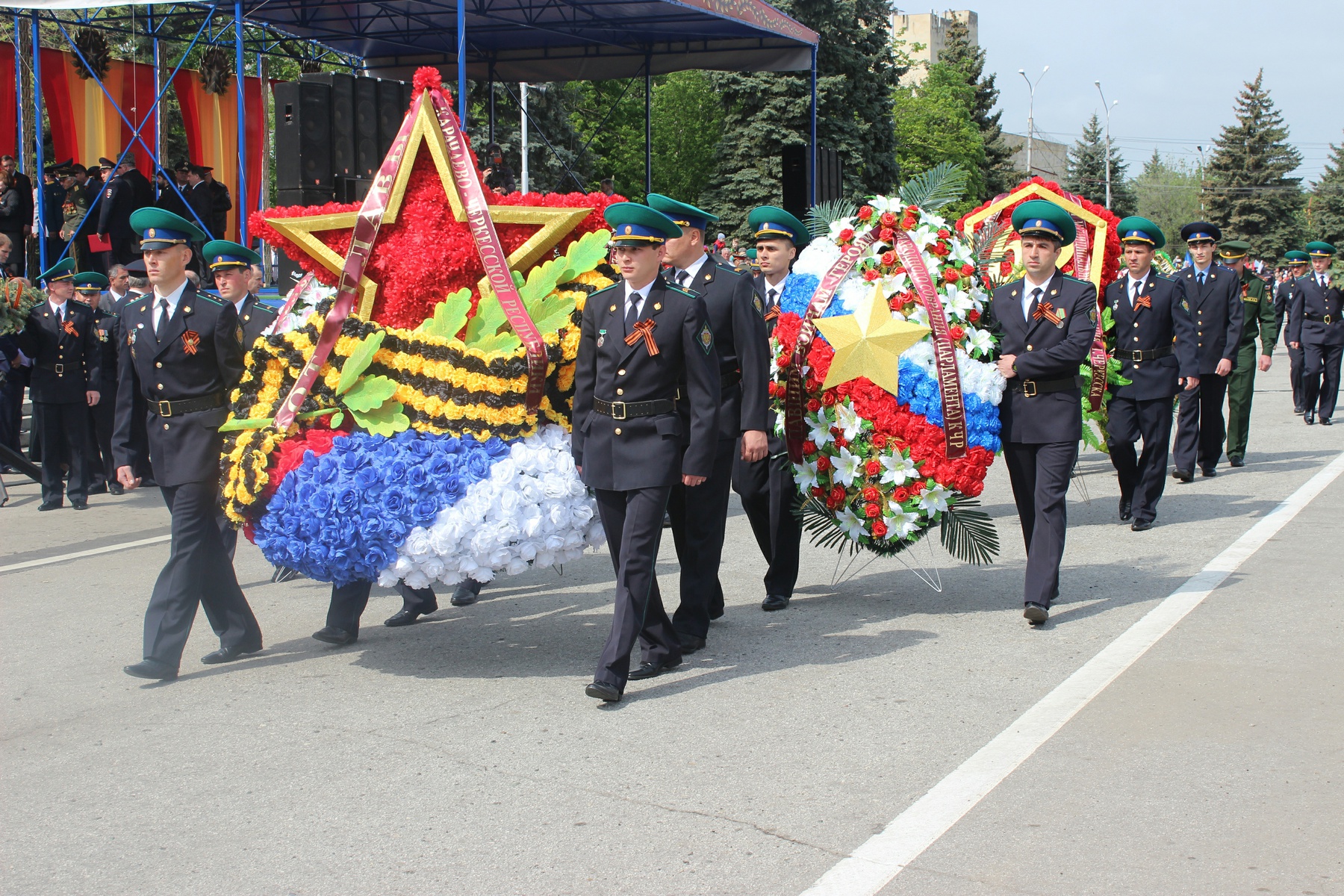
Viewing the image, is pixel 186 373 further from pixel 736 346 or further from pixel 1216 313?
pixel 1216 313

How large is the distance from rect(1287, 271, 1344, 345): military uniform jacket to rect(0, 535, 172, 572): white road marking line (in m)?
13.0

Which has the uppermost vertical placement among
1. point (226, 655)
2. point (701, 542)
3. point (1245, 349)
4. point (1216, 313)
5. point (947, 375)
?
point (1216, 313)

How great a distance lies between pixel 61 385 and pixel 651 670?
8.05 meters

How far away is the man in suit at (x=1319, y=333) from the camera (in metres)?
15.9

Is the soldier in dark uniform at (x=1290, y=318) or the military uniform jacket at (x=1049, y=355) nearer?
the military uniform jacket at (x=1049, y=355)

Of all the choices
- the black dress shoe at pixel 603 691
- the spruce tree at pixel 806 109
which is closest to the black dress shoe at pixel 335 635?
the black dress shoe at pixel 603 691

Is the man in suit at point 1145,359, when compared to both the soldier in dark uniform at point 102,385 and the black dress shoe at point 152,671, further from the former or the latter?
the soldier in dark uniform at point 102,385

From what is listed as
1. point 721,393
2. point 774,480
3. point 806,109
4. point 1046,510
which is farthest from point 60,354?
point 806,109

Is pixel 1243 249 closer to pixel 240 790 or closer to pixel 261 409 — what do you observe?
pixel 261 409

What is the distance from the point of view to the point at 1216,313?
12023mm

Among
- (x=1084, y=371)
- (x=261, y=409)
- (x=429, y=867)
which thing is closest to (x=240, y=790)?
(x=429, y=867)

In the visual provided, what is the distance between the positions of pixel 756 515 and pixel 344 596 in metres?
2.16

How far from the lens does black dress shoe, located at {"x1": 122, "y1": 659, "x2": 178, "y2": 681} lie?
5.73 meters

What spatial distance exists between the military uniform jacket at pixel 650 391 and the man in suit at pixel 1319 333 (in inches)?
492
